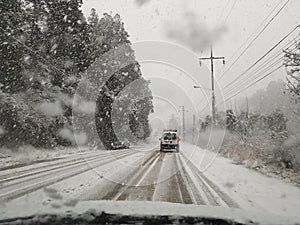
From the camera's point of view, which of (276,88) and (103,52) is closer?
(103,52)

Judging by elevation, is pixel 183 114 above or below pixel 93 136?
above

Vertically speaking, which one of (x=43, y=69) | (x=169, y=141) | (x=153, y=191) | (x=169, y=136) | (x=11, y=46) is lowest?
(x=153, y=191)

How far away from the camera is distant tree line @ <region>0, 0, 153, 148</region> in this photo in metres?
23.4

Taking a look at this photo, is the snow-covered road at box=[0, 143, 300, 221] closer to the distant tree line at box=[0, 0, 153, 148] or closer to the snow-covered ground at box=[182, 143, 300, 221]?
the snow-covered ground at box=[182, 143, 300, 221]

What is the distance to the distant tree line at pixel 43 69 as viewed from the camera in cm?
2339

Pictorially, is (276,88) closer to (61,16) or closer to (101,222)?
(61,16)

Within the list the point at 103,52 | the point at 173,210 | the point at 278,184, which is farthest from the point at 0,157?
the point at 103,52

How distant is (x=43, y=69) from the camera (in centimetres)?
2881

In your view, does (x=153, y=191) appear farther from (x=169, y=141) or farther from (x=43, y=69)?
(x=169, y=141)

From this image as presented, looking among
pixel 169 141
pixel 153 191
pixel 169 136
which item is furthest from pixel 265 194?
pixel 169 136

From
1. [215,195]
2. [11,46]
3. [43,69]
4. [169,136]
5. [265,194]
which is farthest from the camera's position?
[169,136]

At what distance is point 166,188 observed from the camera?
9758mm

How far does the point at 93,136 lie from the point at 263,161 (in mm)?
25898

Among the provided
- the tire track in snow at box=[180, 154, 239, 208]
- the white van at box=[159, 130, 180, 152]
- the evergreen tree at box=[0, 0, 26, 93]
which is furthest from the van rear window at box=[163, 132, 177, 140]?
the tire track in snow at box=[180, 154, 239, 208]
